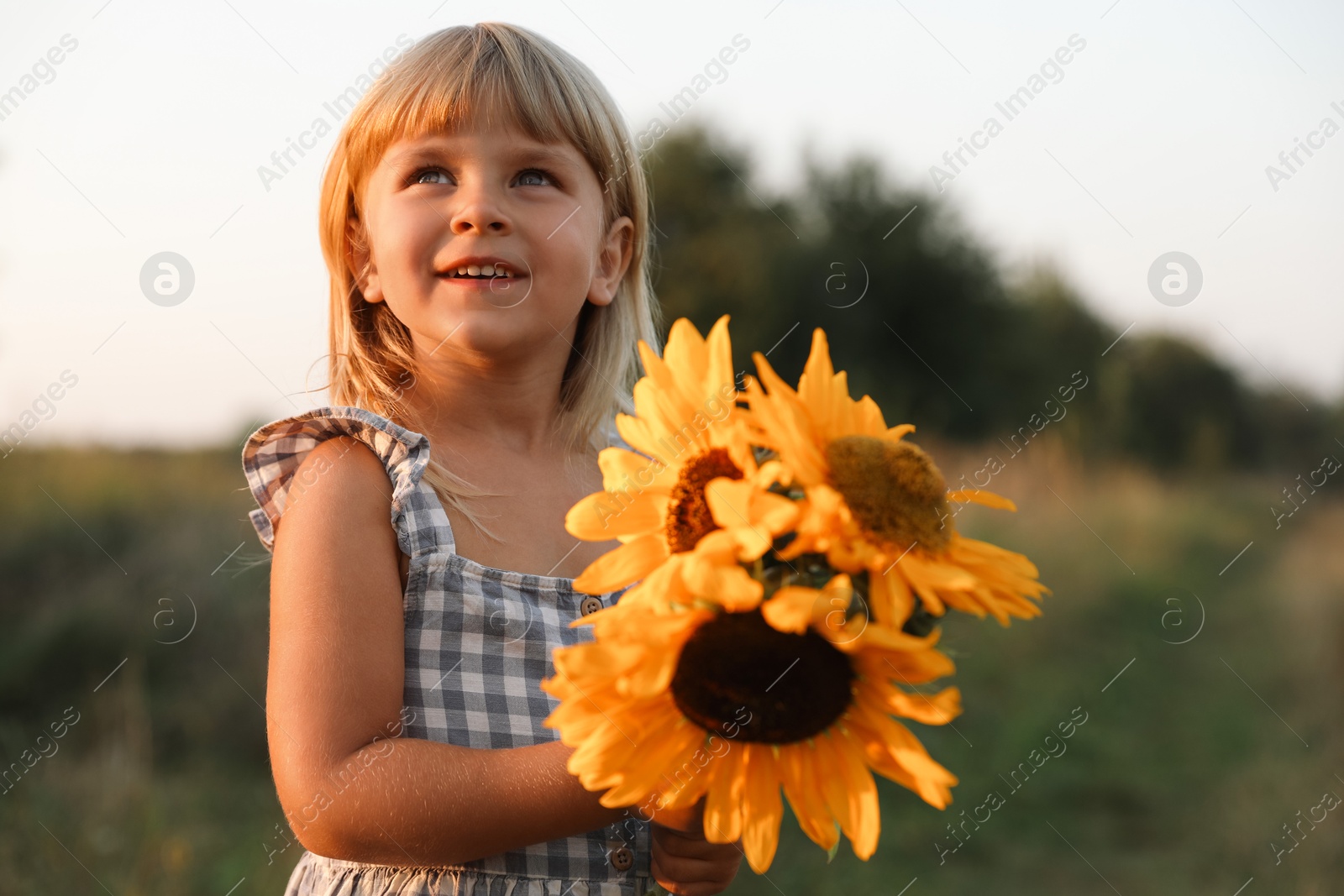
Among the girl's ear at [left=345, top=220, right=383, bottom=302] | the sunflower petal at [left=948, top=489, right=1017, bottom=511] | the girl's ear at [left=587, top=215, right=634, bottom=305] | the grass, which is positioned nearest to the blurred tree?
the grass

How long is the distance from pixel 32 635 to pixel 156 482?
158cm

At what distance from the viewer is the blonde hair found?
6.28 feet

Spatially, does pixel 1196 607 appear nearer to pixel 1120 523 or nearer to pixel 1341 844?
pixel 1120 523

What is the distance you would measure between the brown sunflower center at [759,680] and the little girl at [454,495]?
265 mm

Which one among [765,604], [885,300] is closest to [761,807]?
[765,604]

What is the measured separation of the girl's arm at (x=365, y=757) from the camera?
147 cm

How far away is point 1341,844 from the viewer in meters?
4.68

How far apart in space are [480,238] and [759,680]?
997 millimetres

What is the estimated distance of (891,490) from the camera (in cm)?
106

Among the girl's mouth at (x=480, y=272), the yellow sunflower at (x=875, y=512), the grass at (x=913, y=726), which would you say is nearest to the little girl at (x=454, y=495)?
the girl's mouth at (x=480, y=272)

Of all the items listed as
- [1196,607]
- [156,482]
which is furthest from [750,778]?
[1196,607]

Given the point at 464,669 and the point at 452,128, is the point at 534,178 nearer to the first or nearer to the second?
the point at 452,128

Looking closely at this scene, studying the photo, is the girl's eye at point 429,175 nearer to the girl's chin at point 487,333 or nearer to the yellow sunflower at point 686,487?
the girl's chin at point 487,333

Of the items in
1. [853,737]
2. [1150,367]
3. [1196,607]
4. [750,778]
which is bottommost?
[750,778]
